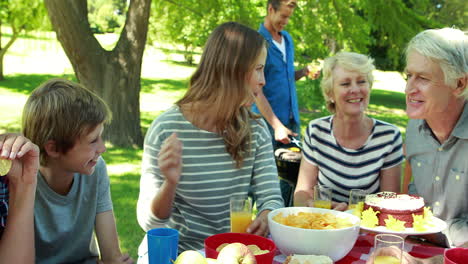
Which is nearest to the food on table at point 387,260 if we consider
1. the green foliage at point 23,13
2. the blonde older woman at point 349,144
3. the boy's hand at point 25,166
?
the blonde older woman at point 349,144

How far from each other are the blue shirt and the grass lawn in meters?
1.86

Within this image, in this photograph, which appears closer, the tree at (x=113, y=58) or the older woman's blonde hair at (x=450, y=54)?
the older woman's blonde hair at (x=450, y=54)

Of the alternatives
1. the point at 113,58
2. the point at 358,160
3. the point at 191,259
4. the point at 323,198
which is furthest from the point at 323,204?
the point at 113,58

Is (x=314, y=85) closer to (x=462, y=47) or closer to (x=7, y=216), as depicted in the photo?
(x=462, y=47)

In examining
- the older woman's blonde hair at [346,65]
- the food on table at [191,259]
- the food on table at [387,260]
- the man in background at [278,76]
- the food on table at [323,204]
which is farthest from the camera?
the man in background at [278,76]

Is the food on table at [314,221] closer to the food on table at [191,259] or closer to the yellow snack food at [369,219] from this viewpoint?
the yellow snack food at [369,219]

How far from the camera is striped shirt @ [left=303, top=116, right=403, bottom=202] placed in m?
2.82

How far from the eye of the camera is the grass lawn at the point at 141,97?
6.18 m

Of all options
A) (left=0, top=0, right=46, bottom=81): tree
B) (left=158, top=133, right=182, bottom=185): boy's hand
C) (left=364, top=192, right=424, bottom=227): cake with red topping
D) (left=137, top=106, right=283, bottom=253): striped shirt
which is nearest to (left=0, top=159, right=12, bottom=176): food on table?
(left=158, top=133, right=182, bottom=185): boy's hand

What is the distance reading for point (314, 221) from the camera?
1.88 metres

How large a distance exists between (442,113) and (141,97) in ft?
46.6

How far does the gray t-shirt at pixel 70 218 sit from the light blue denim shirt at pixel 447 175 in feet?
5.20

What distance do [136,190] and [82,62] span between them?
246 cm

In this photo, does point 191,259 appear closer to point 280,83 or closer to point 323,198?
point 323,198
